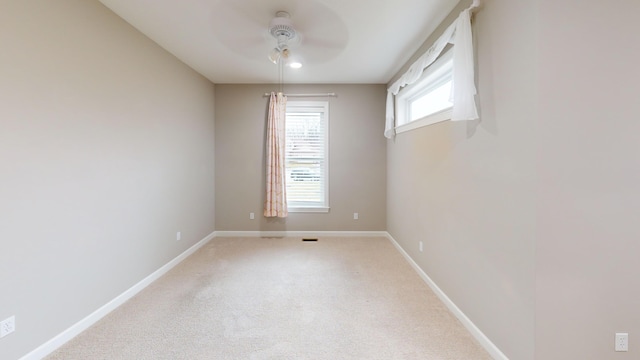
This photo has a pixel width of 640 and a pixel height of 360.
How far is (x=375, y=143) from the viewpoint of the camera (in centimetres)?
454

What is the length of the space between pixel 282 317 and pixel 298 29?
265 centimetres

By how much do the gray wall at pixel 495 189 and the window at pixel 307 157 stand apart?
2240mm

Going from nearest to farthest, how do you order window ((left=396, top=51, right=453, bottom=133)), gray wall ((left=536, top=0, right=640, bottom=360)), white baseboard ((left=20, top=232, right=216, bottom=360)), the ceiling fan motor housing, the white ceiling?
gray wall ((left=536, top=0, right=640, bottom=360)), white baseboard ((left=20, top=232, right=216, bottom=360)), the white ceiling, the ceiling fan motor housing, window ((left=396, top=51, right=453, bottom=133))

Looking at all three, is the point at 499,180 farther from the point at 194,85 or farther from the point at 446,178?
the point at 194,85

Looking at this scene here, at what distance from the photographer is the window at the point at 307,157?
179 inches

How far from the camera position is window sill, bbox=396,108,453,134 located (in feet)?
7.80

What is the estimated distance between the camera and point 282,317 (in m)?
2.20

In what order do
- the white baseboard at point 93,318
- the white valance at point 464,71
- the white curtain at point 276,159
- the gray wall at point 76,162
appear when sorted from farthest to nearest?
1. the white curtain at point 276,159
2. the white valance at point 464,71
3. the white baseboard at point 93,318
4. the gray wall at point 76,162

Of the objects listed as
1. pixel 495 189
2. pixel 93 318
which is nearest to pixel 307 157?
pixel 495 189

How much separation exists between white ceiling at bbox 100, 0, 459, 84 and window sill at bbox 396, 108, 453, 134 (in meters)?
0.84

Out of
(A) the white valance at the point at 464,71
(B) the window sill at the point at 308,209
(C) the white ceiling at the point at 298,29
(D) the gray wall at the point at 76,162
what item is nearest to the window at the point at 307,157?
(B) the window sill at the point at 308,209

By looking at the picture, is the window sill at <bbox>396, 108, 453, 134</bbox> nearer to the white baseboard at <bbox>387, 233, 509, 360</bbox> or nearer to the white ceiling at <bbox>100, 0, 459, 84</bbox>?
the white ceiling at <bbox>100, 0, 459, 84</bbox>

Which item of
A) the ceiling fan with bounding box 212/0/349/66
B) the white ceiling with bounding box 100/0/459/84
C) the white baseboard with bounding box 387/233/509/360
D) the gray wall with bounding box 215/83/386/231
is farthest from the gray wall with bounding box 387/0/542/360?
the gray wall with bounding box 215/83/386/231

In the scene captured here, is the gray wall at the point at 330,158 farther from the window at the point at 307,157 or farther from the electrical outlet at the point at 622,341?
the electrical outlet at the point at 622,341
